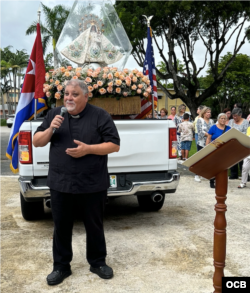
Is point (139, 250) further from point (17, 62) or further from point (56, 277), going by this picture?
point (17, 62)

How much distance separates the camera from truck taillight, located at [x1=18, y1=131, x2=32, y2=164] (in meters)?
4.61

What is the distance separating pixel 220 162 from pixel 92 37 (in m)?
4.12

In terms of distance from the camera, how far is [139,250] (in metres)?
4.23

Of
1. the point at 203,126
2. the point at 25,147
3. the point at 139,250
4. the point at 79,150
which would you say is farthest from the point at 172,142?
the point at 203,126

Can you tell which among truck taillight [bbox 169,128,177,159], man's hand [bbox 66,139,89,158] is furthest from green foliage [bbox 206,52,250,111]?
man's hand [bbox 66,139,89,158]

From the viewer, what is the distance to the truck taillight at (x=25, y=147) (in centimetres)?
461

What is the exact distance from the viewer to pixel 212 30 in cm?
2147

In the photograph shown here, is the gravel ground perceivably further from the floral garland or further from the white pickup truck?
the floral garland

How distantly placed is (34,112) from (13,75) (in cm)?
5552

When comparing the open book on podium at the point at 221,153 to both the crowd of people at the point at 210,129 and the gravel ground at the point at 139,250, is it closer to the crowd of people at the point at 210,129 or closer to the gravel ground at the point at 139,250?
the gravel ground at the point at 139,250

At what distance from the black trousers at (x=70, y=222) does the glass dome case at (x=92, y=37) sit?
3328 millimetres

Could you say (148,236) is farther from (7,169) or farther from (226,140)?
(7,169)

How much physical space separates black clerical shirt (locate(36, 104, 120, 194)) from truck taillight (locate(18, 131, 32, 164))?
126cm

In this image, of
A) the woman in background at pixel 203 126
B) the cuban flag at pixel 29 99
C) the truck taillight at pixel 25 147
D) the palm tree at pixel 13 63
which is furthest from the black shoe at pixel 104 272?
the palm tree at pixel 13 63
